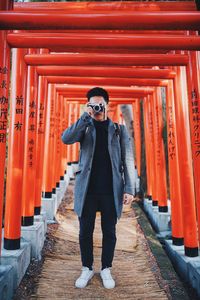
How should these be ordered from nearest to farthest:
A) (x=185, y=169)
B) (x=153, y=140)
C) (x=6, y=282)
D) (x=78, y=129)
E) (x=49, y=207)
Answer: (x=6, y=282)
(x=78, y=129)
(x=185, y=169)
(x=49, y=207)
(x=153, y=140)

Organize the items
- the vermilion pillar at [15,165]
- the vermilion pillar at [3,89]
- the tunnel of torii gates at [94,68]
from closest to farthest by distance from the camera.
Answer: the tunnel of torii gates at [94,68] < the vermilion pillar at [3,89] < the vermilion pillar at [15,165]

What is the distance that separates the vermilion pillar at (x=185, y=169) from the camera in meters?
3.57

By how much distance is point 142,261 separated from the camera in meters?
4.02

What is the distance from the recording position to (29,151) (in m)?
4.08

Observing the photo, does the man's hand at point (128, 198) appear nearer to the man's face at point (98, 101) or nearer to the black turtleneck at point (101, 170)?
the black turtleneck at point (101, 170)

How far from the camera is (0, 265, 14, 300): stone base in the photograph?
8.43ft

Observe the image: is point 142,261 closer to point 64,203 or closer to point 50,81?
point 50,81

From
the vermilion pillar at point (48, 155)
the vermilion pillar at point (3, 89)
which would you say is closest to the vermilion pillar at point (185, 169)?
the vermilion pillar at point (3, 89)

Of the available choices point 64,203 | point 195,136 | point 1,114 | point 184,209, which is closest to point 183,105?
point 195,136

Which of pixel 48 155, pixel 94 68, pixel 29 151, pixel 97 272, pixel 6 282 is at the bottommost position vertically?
pixel 97 272

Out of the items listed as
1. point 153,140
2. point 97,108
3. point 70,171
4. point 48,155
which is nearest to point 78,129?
point 97,108

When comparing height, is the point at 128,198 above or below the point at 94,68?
below

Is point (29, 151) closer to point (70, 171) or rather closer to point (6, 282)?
point (6, 282)

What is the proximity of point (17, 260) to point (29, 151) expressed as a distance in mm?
1527
